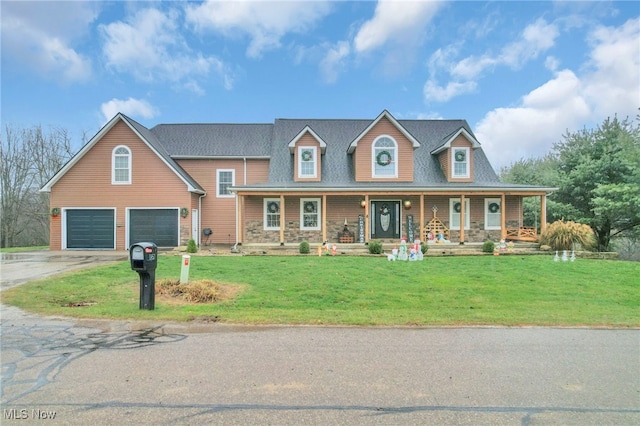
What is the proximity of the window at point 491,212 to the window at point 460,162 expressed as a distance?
1.89 metres

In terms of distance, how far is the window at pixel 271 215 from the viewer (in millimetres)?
18234

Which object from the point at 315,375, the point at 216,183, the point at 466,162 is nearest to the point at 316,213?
the point at 216,183

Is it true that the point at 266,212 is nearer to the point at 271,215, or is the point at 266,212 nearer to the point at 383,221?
the point at 271,215

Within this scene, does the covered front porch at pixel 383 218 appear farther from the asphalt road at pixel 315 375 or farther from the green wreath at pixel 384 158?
the asphalt road at pixel 315 375

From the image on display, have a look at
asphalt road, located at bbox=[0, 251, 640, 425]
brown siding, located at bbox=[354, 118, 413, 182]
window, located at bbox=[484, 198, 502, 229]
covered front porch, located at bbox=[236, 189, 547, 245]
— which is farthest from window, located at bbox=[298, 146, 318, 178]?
asphalt road, located at bbox=[0, 251, 640, 425]

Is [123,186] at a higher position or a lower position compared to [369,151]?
lower

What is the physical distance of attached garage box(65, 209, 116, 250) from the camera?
17641mm

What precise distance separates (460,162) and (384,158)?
4.19 meters

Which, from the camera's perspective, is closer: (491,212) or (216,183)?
(491,212)

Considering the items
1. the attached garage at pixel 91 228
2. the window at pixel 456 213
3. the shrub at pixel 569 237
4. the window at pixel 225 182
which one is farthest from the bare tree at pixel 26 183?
the shrub at pixel 569 237

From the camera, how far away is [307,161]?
18438 millimetres

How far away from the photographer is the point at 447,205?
1848 centimetres

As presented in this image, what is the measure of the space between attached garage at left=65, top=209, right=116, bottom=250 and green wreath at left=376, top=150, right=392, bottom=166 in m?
14.2

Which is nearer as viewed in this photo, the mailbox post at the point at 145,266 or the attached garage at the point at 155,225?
the mailbox post at the point at 145,266
